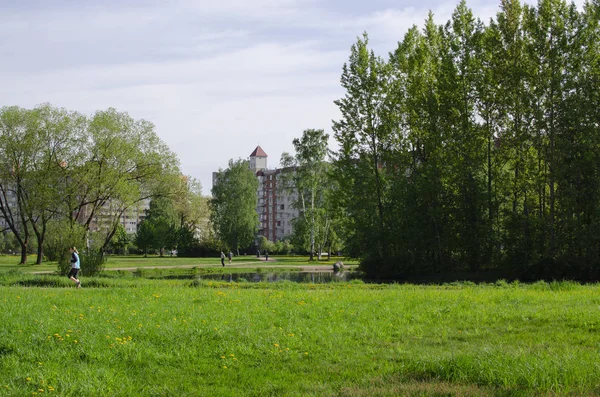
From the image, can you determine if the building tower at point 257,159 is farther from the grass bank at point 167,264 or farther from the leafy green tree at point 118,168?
the leafy green tree at point 118,168

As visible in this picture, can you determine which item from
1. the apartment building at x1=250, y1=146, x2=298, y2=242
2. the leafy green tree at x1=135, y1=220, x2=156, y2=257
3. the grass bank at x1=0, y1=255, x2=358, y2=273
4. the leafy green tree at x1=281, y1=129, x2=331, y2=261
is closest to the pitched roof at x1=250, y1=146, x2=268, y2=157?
the apartment building at x1=250, y1=146, x2=298, y2=242

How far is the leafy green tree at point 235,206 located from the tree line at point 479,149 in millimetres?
49415

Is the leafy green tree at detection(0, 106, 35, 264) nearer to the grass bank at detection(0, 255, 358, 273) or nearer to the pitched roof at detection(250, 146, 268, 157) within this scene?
the grass bank at detection(0, 255, 358, 273)

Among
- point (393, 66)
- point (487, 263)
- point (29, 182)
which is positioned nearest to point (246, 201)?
point (29, 182)

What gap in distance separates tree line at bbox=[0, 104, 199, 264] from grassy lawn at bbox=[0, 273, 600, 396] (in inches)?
1686

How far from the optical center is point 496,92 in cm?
4119

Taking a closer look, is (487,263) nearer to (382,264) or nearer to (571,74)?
(382,264)

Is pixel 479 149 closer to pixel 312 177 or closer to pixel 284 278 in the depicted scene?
pixel 284 278

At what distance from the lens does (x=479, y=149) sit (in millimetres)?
42281

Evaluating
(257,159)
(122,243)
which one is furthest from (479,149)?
(257,159)

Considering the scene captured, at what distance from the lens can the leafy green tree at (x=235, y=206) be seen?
98.2 meters

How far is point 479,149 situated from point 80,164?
38.9 metres

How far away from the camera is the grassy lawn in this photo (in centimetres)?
763

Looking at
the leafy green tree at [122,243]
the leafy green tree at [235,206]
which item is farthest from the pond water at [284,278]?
the leafy green tree at [122,243]
